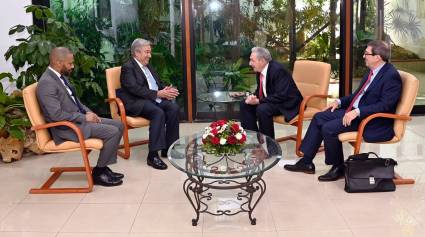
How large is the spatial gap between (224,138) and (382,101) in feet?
4.68

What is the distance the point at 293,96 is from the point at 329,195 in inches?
51.4

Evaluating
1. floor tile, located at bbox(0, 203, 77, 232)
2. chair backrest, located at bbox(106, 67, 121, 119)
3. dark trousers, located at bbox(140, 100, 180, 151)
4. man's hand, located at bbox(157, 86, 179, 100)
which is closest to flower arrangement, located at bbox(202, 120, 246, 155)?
floor tile, located at bbox(0, 203, 77, 232)

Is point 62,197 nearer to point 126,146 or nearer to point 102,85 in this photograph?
point 126,146

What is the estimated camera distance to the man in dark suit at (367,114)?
4344 mm

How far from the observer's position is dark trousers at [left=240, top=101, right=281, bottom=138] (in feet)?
17.1

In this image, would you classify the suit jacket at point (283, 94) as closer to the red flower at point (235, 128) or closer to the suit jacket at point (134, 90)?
the suit jacket at point (134, 90)

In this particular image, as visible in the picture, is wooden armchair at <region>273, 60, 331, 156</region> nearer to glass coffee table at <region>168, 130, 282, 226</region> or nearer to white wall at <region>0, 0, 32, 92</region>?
glass coffee table at <region>168, 130, 282, 226</region>

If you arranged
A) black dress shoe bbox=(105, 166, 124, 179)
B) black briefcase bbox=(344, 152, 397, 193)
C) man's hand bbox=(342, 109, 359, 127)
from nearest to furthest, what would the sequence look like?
black briefcase bbox=(344, 152, 397, 193) → man's hand bbox=(342, 109, 359, 127) → black dress shoe bbox=(105, 166, 124, 179)

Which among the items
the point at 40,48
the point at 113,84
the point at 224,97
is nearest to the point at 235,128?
the point at 113,84

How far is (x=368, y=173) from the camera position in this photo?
4.18 m

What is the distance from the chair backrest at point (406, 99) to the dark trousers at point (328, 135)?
0.32m

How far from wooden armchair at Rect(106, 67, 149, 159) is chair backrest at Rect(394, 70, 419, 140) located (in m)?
2.30

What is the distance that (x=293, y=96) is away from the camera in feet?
17.2

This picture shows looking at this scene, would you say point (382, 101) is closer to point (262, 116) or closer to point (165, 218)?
point (262, 116)
